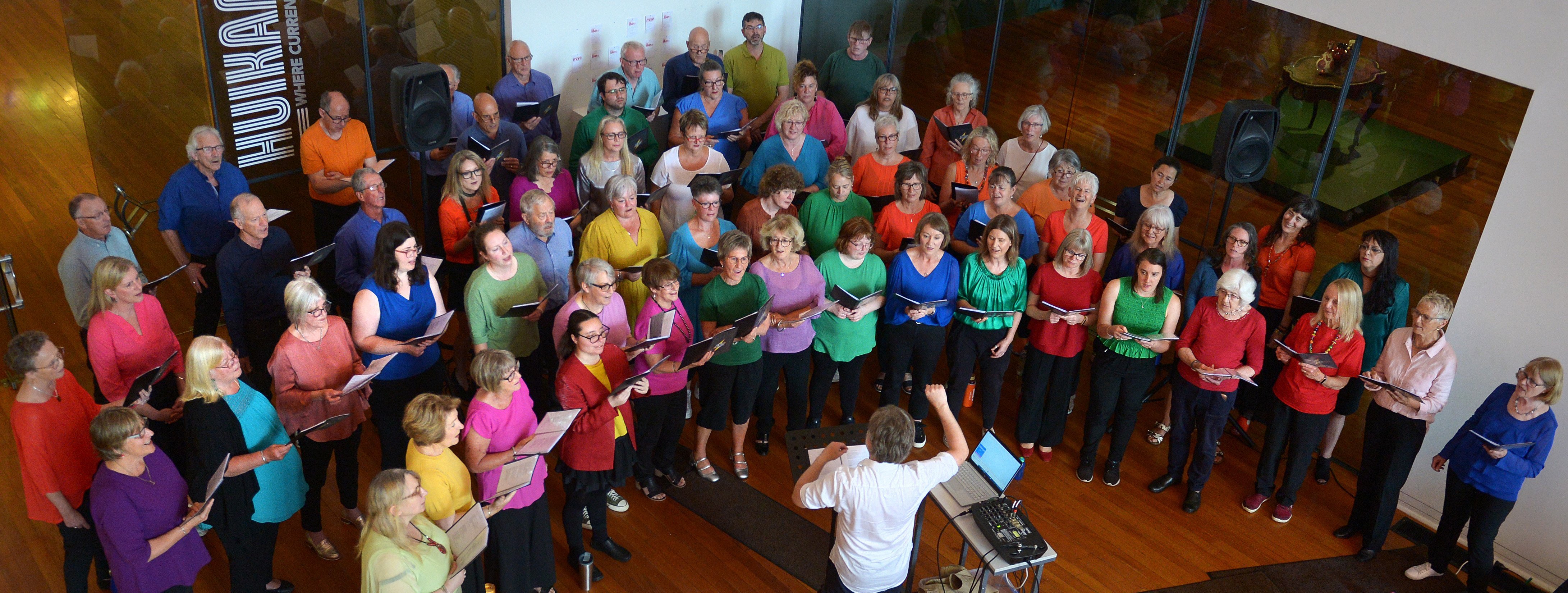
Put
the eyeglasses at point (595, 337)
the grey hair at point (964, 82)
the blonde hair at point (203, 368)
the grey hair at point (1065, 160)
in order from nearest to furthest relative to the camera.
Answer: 1. the blonde hair at point (203, 368)
2. the eyeglasses at point (595, 337)
3. the grey hair at point (1065, 160)
4. the grey hair at point (964, 82)

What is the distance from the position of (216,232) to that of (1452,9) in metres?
6.67

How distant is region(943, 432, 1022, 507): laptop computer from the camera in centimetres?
425

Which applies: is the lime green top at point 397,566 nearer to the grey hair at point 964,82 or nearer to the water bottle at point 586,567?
the water bottle at point 586,567

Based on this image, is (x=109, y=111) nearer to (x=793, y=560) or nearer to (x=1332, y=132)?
(x=793, y=560)

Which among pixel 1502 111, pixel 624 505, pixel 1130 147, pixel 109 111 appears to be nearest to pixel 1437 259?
pixel 1502 111

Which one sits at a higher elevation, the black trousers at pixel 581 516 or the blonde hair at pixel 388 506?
the blonde hair at pixel 388 506

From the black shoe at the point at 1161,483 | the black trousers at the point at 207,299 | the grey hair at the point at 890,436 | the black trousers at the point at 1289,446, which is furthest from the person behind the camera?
the black shoe at the point at 1161,483

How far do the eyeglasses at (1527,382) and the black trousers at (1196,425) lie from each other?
4.08 ft

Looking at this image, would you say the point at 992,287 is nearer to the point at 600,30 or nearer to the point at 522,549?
the point at 522,549

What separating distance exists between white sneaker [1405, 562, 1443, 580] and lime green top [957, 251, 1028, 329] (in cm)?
241

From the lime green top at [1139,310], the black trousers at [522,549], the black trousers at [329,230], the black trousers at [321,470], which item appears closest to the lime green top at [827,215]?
the lime green top at [1139,310]

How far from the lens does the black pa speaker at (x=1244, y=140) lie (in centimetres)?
544

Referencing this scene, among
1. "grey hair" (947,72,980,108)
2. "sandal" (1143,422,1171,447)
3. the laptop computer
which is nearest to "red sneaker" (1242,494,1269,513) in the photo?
"sandal" (1143,422,1171,447)

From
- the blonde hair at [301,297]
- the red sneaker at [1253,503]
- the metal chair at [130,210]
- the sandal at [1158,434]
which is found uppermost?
the blonde hair at [301,297]
